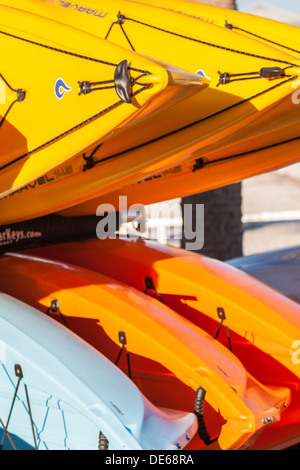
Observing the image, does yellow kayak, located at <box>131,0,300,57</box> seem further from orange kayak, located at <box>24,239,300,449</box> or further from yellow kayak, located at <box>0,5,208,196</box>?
orange kayak, located at <box>24,239,300,449</box>

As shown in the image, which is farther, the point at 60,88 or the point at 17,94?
the point at 17,94

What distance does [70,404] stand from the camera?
269 cm

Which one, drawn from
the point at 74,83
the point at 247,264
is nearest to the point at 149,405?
the point at 74,83

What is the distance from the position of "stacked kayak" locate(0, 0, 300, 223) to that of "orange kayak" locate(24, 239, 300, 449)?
2.08ft

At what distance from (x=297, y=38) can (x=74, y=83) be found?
1.41 m

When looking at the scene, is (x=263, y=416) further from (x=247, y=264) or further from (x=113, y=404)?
(x=247, y=264)

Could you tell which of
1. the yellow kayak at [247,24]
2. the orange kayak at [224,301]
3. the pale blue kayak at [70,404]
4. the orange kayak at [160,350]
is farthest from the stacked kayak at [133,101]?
the pale blue kayak at [70,404]

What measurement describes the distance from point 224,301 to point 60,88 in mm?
1615

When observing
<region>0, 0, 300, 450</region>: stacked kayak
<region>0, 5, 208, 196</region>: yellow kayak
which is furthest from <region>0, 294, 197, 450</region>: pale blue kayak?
<region>0, 5, 208, 196</region>: yellow kayak

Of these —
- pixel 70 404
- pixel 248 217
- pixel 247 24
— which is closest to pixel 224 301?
pixel 70 404

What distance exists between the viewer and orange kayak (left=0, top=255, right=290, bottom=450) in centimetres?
312

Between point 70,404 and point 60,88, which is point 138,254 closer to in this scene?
point 60,88
